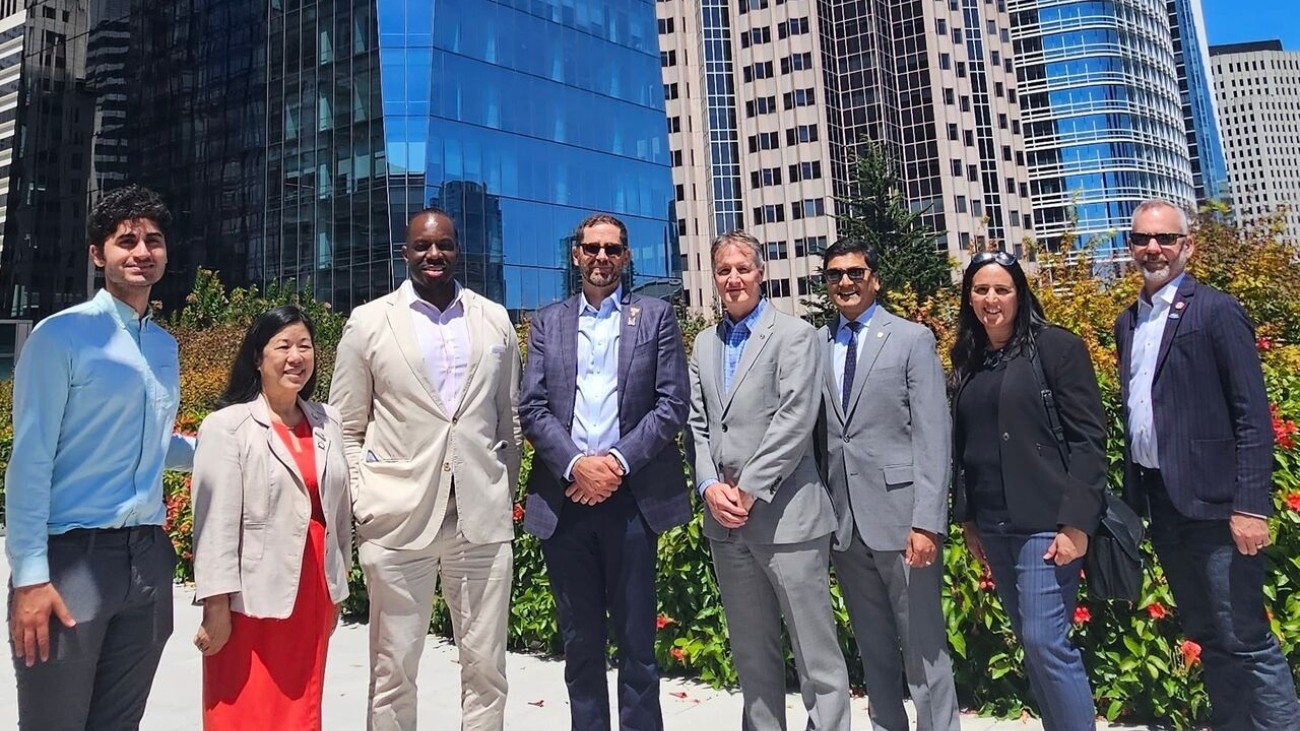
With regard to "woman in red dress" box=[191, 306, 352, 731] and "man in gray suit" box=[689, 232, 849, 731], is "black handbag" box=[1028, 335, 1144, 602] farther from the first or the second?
"woman in red dress" box=[191, 306, 352, 731]

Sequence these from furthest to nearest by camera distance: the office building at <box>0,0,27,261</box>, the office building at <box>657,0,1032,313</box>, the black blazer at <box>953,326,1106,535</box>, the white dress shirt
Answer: the office building at <box>657,0,1032,313</box> → the office building at <box>0,0,27,261</box> → the white dress shirt → the black blazer at <box>953,326,1106,535</box>

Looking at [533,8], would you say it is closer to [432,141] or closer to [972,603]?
[432,141]

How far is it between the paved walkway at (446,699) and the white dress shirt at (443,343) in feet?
7.30

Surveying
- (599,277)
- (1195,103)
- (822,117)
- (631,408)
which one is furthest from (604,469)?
(1195,103)

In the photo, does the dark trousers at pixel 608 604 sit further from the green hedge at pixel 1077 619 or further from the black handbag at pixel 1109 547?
the black handbag at pixel 1109 547

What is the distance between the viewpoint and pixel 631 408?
3.54 metres

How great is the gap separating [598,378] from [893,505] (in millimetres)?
1497

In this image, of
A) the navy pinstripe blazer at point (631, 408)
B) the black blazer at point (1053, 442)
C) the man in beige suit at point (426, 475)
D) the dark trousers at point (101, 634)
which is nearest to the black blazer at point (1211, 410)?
the black blazer at point (1053, 442)

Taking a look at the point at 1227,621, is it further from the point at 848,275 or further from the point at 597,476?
the point at 597,476

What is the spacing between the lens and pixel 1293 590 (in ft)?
12.5

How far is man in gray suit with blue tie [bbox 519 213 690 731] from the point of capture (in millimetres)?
3426

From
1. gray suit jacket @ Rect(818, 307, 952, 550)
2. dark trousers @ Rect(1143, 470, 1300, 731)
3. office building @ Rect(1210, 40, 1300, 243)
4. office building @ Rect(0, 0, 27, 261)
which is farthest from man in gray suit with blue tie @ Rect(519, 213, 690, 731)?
office building @ Rect(1210, 40, 1300, 243)

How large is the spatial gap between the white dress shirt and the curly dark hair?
1.08m

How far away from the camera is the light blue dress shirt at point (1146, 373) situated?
10.7 feet
